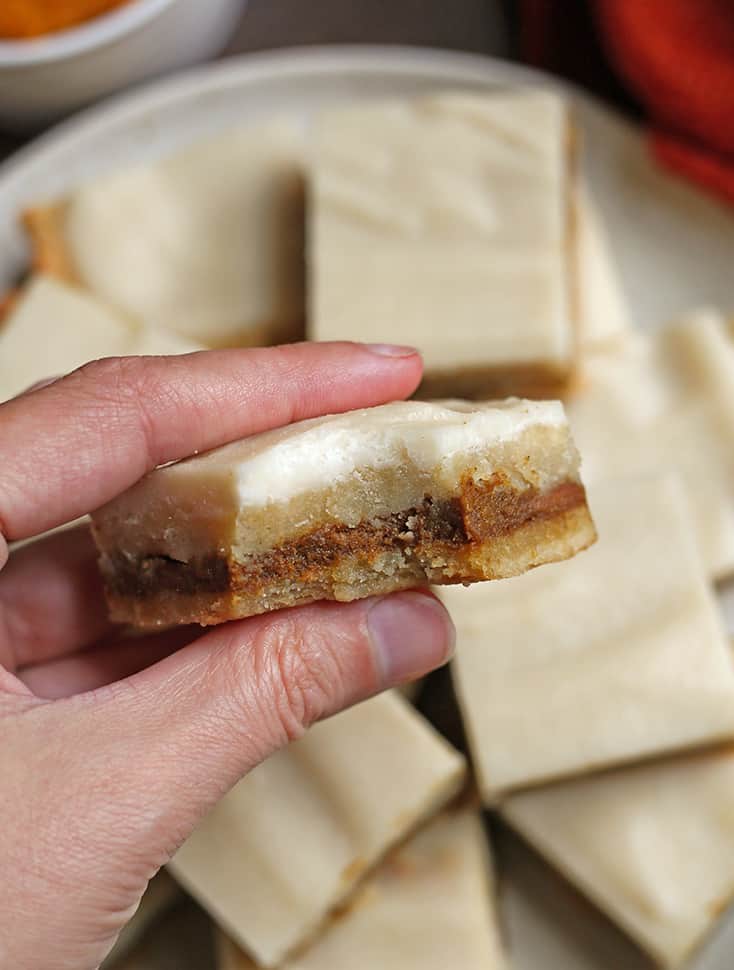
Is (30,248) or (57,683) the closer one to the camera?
(57,683)

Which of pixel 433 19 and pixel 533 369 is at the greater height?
pixel 433 19

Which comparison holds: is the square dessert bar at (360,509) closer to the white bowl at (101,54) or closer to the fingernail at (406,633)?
the fingernail at (406,633)

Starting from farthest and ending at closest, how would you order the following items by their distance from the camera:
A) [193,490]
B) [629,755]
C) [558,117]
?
[558,117] < [629,755] < [193,490]

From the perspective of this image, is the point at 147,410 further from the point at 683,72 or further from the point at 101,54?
the point at 683,72

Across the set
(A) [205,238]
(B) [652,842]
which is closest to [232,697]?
(B) [652,842]

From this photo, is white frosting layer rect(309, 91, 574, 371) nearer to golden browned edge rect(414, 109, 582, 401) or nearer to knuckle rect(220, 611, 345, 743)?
golden browned edge rect(414, 109, 582, 401)

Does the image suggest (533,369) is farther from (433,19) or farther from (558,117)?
(433,19)

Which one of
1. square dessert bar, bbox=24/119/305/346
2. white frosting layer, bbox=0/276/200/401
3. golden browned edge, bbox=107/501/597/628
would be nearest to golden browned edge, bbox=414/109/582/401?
square dessert bar, bbox=24/119/305/346

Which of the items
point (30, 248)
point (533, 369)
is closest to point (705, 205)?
point (533, 369)
